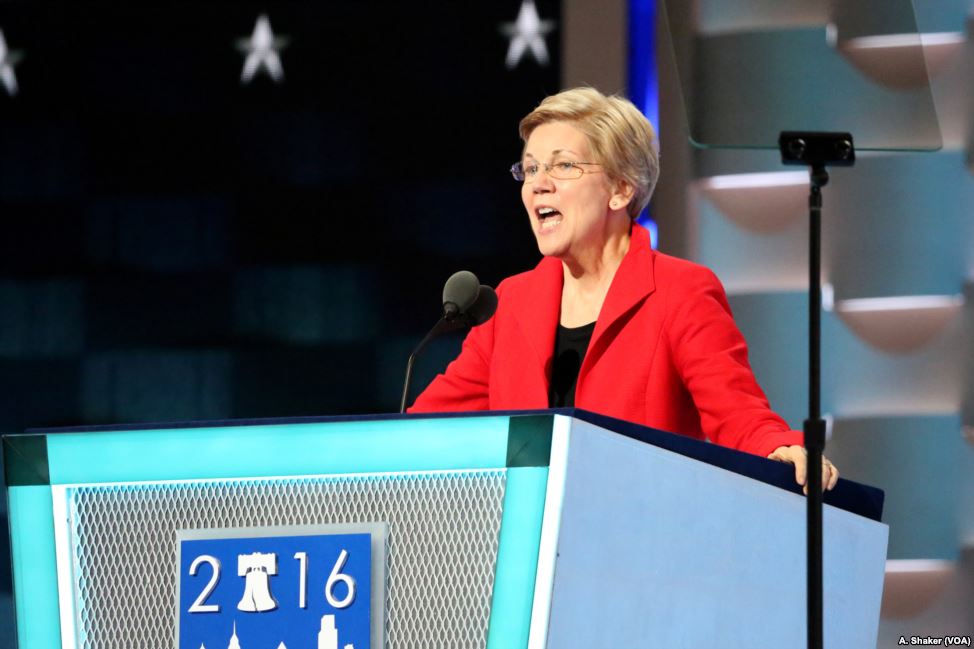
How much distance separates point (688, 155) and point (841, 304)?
1.60 feet

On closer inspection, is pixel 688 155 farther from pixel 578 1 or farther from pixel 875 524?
pixel 875 524

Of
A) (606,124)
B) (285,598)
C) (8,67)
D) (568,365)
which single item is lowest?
(285,598)

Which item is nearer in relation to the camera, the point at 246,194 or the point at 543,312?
the point at 543,312

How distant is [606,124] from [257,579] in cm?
114

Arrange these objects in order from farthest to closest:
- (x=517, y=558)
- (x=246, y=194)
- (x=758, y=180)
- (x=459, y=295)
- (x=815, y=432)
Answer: (x=246, y=194) → (x=758, y=180) → (x=459, y=295) → (x=815, y=432) → (x=517, y=558)

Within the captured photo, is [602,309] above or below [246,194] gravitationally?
Answer: below

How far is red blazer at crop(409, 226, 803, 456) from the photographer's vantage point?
6.79 feet

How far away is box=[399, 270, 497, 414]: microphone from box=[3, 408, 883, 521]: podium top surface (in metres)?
0.59

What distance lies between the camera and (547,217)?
228cm

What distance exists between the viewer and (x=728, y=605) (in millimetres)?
1468

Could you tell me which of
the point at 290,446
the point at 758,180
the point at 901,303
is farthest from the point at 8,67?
the point at 290,446

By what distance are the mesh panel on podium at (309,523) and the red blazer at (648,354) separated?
2.26 feet

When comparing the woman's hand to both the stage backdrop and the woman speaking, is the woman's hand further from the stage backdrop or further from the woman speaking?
the stage backdrop

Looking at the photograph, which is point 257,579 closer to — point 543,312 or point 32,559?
point 32,559
